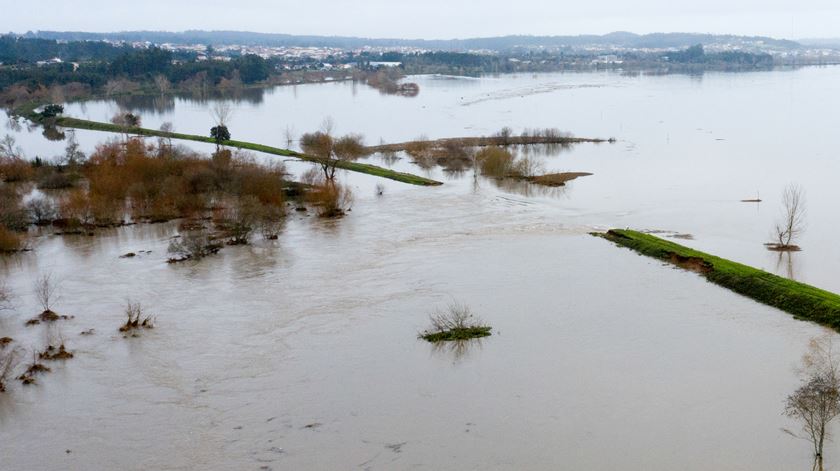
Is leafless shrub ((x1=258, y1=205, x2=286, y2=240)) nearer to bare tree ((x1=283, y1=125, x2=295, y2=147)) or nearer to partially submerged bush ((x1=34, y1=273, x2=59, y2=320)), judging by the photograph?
partially submerged bush ((x1=34, y1=273, x2=59, y2=320))

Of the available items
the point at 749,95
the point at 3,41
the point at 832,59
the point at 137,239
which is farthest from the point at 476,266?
the point at 832,59

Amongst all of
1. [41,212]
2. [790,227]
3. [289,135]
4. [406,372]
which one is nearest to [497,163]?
[790,227]

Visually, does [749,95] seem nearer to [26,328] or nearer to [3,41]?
[26,328]

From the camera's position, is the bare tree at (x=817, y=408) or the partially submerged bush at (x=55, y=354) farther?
the partially submerged bush at (x=55, y=354)

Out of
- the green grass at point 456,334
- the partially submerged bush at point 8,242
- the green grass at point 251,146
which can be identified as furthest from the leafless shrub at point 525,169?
the partially submerged bush at point 8,242

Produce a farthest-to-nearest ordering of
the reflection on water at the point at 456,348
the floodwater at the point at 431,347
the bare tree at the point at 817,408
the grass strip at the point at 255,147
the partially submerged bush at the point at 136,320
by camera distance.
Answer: the grass strip at the point at 255,147, the partially submerged bush at the point at 136,320, the reflection on water at the point at 456,348, the floodwater at the point at 431,347, the bare tree at the point at 817,408

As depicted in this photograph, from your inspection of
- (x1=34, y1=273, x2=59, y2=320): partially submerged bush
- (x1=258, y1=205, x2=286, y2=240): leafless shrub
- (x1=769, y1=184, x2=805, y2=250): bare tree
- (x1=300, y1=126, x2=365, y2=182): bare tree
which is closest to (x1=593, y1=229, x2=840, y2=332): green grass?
(x1=769, y1=184, x2=805, y2=250): bare tree

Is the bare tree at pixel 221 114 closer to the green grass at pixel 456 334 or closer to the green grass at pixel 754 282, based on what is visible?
the green grass at pixel 754 282
